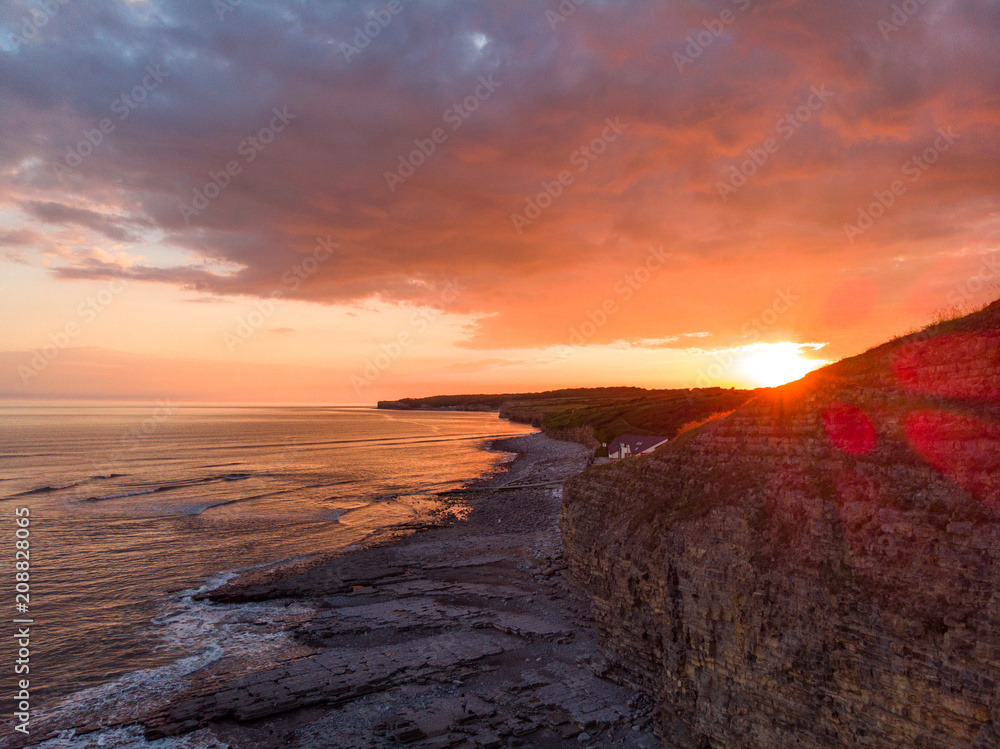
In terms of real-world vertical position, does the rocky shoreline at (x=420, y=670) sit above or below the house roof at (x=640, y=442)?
below

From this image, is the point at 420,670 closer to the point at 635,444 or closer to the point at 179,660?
the point at 179,660

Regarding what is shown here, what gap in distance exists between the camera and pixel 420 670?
18.1m

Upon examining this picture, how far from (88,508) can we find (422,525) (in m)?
31.7

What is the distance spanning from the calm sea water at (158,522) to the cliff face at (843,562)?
18959 millimetres

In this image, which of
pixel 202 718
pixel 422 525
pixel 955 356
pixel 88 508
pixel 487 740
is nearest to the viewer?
pixel 955 356

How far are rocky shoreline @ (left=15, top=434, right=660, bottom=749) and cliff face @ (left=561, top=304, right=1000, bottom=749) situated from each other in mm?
3037

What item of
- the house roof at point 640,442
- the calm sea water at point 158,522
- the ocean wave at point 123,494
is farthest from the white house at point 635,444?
the ocean wave at point 123,494

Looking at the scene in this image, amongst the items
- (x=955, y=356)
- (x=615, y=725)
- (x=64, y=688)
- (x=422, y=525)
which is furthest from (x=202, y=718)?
(x=422, y=525)

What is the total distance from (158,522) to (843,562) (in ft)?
157

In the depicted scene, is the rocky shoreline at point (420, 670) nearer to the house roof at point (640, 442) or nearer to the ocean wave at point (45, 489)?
the house roof at point (640, 442)

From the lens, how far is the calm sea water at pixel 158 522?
21.2 meters

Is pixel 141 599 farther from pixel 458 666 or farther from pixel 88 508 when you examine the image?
pixel 88 508

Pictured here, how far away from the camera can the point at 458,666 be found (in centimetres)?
1830

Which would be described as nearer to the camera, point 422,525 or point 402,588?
point 402,588
